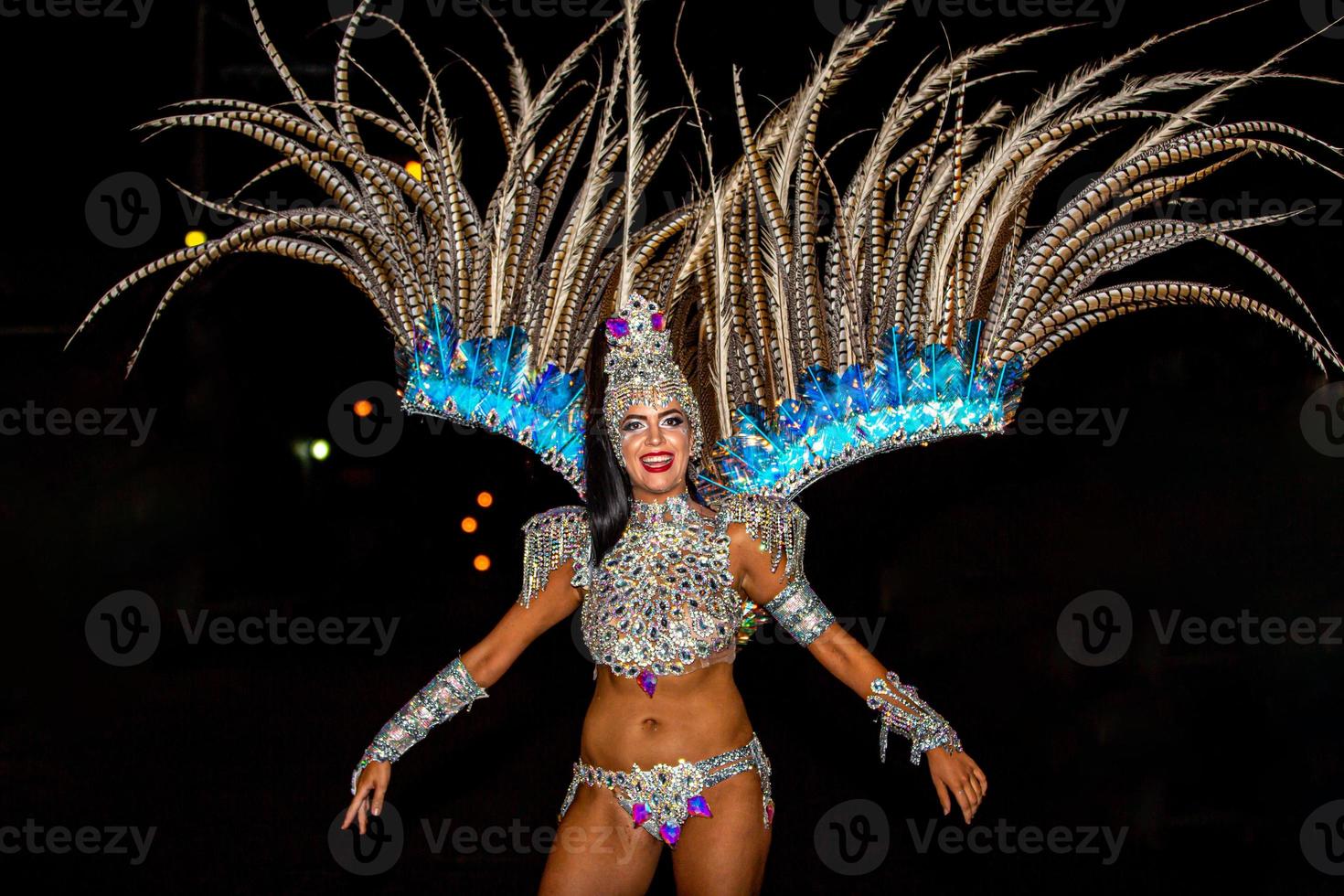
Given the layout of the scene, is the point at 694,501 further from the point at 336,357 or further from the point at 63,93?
the point at 336,357

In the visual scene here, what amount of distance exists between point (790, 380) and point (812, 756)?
203 centimetres

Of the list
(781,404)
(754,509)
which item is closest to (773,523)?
(754,509)

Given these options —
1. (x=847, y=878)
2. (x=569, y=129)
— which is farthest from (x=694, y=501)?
(x=847, y=878)

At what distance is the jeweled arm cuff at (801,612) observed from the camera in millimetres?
2225

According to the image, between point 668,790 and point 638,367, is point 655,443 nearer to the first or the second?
point 638,367

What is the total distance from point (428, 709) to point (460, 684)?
8 centimetres

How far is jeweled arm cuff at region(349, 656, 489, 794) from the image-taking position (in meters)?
2.21

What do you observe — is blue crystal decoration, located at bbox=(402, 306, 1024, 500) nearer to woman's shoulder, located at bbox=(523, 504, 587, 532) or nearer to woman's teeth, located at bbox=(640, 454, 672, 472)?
woman's shoulder, located at bbox=(523, 504, 587, 532)

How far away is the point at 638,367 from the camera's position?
2.12 meters

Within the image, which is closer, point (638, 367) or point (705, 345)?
point (638, 367)

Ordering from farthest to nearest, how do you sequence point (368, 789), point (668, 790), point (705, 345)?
point (705, 345)
point (368, 789)
point (668, 790)

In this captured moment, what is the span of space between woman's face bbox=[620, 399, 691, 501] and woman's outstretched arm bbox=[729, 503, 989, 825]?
0.19 metres

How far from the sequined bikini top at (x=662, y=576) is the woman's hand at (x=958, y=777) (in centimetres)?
44

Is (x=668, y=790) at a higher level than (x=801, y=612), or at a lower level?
lower
